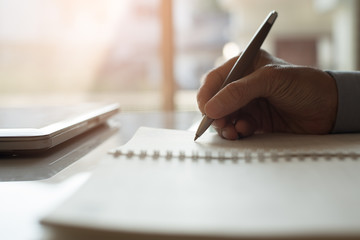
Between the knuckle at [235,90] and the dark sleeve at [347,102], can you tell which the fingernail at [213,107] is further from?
the dark sleeve at [347,102]

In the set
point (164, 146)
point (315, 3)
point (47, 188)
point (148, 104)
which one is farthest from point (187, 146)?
point (315, 3)

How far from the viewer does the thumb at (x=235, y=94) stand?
485 mm

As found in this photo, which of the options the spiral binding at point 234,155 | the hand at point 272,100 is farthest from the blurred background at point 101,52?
the spiral binding at point 234,155

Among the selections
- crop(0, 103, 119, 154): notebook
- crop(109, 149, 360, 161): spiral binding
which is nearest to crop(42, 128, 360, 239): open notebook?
crop(109, 149, 360, 161): spiral binding

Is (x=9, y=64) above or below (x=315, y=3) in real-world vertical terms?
below

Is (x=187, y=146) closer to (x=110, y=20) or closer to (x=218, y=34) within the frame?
(x=110, y=20)

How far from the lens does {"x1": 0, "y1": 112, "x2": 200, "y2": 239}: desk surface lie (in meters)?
0.24

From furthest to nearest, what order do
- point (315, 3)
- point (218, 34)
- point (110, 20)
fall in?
1. point (315, 3)
2. point (218, 34)
3. point (110, 20)

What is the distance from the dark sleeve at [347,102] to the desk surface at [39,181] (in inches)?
12.9

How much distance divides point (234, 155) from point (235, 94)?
0.14 metres

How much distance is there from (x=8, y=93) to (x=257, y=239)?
2.53m

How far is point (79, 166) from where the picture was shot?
396 mm


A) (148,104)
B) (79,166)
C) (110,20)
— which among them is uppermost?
(110,20)

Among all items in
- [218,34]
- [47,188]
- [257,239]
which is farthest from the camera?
[218,34]
